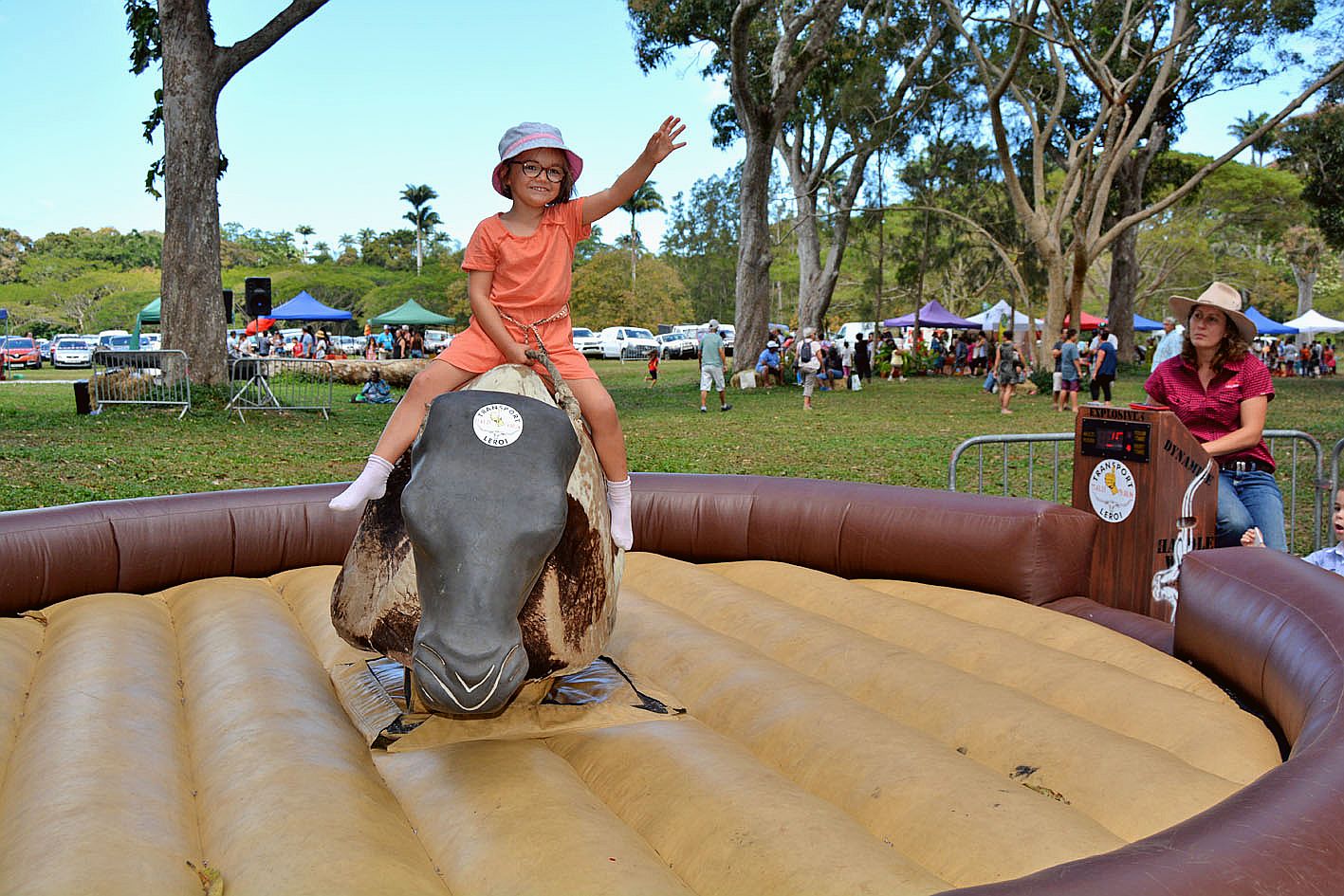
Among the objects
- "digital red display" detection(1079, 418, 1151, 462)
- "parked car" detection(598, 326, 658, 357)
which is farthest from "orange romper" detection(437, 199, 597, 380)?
"parked car" detection(598, 326, 658, 357)

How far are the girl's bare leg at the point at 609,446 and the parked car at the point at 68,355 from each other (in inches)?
1612

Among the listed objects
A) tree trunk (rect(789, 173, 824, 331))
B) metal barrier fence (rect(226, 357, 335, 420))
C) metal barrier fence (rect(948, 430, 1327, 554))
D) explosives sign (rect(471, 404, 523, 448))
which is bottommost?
metal barrier fence (rect(948, 430, 1327, 554))

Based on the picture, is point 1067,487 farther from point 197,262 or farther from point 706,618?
point 197,262

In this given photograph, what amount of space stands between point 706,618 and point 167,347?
42.9 feet

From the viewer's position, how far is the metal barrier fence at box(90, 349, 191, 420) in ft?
48.6

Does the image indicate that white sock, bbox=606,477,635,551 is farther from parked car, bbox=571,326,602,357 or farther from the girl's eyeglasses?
parked car, bbox=571,326,602,357

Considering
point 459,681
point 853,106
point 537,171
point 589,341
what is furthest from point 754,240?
point 459,681

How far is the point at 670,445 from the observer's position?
1346cm

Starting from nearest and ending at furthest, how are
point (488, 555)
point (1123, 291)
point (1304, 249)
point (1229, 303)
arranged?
1. point (488, 555)
2. point (1229, 303)
3. point (1123, 291)
4. point (1304, 249)

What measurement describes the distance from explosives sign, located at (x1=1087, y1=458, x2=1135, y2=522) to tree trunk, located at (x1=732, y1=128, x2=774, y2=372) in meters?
19.5

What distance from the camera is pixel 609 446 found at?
139 inches

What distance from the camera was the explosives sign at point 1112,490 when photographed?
466 centimetres

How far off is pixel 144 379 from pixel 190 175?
115 inches

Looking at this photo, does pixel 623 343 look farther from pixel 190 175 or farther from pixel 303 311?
pixel 190 175
